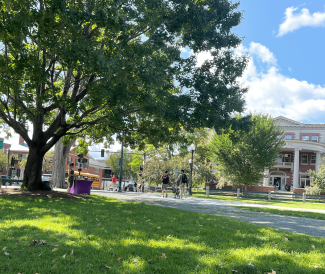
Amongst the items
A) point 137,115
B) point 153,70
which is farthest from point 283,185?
point 153,70

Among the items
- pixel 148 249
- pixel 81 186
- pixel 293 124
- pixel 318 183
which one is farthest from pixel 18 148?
pixel 148 249

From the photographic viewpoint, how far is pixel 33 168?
14.8 m

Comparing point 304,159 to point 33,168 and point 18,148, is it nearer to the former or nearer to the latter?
point 33,168

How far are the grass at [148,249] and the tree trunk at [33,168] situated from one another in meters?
8.26

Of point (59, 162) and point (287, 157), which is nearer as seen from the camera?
point (59, 162)

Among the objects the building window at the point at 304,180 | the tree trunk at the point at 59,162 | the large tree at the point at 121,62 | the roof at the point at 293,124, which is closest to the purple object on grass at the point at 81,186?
the large tree at the point at 121,62

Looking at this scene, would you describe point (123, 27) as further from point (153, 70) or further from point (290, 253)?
point (290, 253)

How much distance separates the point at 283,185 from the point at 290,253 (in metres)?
55.8

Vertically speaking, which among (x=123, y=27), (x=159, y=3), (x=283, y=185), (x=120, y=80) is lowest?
(x=283, y=185)

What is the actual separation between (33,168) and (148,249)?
39.0 feet

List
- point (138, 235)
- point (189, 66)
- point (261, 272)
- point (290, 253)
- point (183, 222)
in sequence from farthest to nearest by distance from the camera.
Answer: point (189, 66) → point (183, 222) → point (138, 235) → point (290, 253) → point (261, 272)

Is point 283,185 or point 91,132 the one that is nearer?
point 91,132

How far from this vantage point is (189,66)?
1434 cm

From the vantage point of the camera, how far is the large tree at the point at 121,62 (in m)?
10.2
